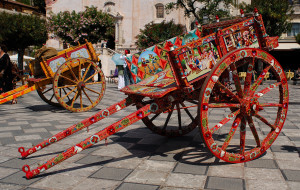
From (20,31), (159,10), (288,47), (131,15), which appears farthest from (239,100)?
(131,15)

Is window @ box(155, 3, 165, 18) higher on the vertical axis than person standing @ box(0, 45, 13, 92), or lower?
higher

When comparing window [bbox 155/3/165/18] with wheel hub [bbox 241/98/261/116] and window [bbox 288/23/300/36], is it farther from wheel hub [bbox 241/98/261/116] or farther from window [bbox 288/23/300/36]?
wheel hub [bbox 241/98/261/116]

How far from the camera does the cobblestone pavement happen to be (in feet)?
9.76

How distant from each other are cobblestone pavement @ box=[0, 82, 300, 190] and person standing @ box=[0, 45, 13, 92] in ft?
12.0

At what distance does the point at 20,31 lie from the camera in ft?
83.7

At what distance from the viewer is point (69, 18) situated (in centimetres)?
2792

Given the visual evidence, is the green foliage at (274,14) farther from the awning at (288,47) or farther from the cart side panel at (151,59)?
the cart side panel at (151,59)

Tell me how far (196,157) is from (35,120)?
3.88m

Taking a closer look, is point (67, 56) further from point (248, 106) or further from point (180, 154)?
point (248, 106)

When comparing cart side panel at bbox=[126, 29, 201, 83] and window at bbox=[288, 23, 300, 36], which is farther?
window at bbox=[288, 23, 300, 36]

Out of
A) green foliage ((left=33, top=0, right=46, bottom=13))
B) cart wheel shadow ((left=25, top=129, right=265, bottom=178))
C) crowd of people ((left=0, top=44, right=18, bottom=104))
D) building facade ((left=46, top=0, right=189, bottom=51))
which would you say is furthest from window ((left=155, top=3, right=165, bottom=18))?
cart wheel shadow ((left=25, top=129, right=265, bottom=178))

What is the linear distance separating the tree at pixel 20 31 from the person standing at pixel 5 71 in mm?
17140

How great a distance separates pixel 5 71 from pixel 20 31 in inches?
741

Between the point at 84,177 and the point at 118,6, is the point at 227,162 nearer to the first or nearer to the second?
the point at 84,177
